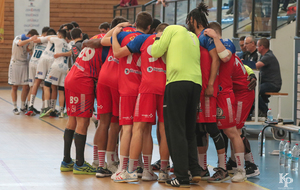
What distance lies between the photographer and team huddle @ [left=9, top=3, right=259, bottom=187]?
13.7 ft

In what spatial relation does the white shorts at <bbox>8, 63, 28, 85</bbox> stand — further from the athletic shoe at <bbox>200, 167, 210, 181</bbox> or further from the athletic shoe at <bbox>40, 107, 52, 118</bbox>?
the athletic shoe at <bbox>200, 167, 210, 181</bbox>

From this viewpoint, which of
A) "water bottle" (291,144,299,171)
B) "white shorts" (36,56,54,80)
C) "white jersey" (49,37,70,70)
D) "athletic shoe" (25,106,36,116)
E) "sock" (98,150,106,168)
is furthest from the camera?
"athletic shoe" (25,106,36,116)

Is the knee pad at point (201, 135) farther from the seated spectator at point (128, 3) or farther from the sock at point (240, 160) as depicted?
the seated spectator at point (128, 3)


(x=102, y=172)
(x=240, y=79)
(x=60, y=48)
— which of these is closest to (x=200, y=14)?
(x=240, y=79)

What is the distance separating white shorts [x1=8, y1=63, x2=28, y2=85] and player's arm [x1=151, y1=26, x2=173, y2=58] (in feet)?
21.2

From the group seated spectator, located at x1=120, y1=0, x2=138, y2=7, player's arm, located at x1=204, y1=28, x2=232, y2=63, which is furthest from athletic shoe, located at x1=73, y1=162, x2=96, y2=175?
seated spectator, located at x1=120, y1=0, x2=138, y2=7

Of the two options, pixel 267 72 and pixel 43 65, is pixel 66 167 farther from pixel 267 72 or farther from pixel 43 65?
pixel 43 65

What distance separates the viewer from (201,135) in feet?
15.3

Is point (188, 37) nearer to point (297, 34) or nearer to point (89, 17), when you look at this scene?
point (297, 34)

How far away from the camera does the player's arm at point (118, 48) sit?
4.34m

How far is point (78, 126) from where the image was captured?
187 inches

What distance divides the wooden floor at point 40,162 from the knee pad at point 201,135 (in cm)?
42

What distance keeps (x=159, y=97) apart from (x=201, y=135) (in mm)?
662

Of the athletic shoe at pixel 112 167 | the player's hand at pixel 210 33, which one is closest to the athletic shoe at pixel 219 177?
the athletic shoe at pixel 112 167
